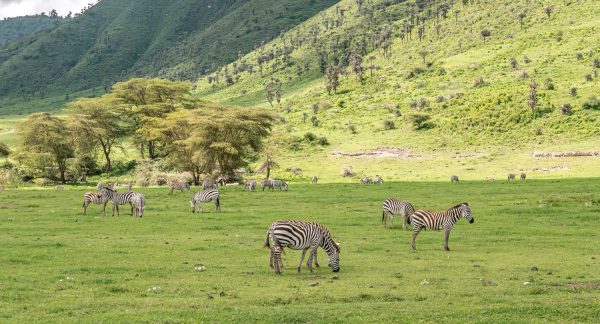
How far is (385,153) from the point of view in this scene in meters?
93.2

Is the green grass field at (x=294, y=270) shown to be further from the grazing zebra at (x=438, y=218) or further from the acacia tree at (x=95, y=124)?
the acacia tree at (x=95, y=124)

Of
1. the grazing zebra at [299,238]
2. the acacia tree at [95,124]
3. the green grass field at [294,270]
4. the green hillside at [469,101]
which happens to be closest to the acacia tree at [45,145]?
the acacia tree at [95,124]

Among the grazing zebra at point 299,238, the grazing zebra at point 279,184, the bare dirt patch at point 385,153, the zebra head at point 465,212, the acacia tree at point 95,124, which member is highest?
the acacia tree at point 95,124

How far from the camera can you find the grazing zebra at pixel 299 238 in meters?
20.8

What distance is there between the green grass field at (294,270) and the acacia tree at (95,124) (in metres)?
45.4

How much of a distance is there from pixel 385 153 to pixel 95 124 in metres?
45.8

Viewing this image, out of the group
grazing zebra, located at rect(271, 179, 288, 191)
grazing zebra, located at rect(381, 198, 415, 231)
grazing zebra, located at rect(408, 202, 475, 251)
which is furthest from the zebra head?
grazing zebra, located at rect(271, 179, 288, 191)

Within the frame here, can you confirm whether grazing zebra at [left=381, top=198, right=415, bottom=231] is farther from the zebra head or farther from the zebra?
the zebra

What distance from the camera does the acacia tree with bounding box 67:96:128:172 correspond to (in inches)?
3487

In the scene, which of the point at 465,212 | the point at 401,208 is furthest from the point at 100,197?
the point at 465,212

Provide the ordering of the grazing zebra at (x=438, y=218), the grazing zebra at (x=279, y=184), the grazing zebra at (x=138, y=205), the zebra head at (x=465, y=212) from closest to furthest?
the grazing zebra at (x=438, y=218), the zebra head at (x=465, y=212), the grazing zebra at (x=138, y=205), the grazing zebra at (x=279, y=184)

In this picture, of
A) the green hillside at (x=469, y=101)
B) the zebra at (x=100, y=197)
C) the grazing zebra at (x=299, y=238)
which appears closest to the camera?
the grazing zebra at (x=299, y=238)

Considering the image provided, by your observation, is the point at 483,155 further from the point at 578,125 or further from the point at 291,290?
the point at 291,290

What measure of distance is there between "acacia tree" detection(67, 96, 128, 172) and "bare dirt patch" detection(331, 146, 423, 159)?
36.0 meters
